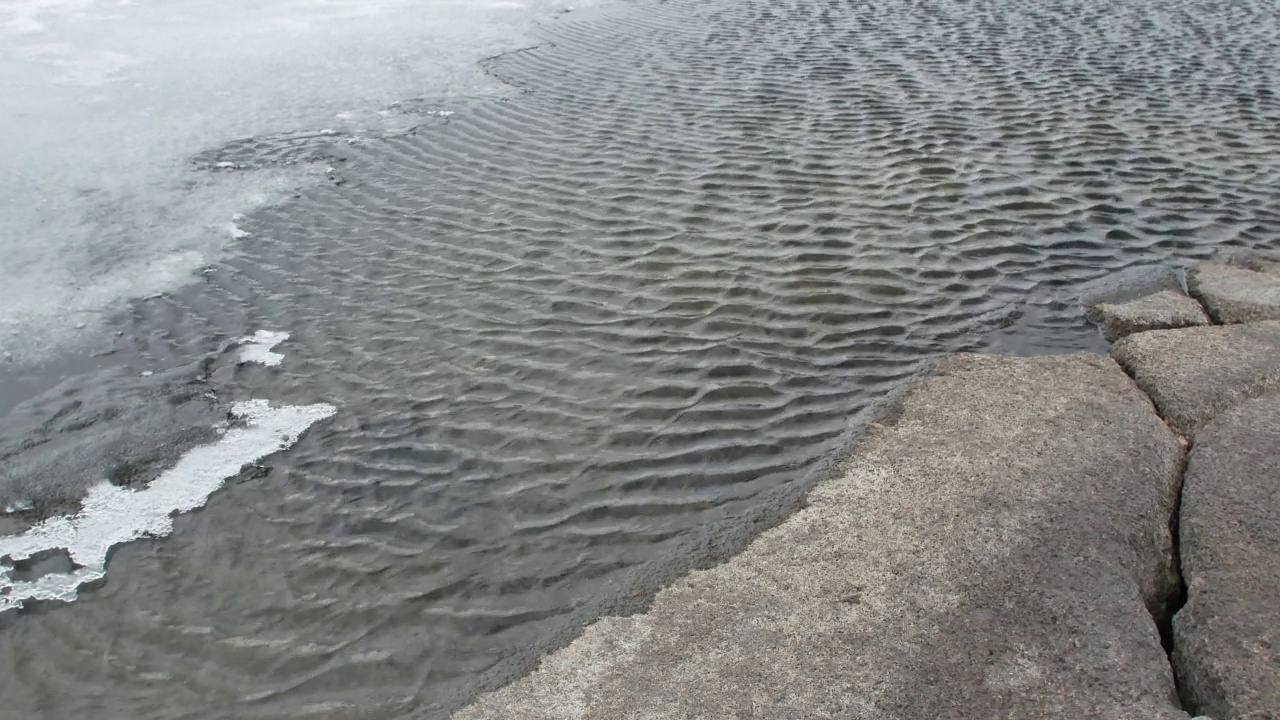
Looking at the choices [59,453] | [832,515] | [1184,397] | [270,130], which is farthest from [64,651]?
[270,130]

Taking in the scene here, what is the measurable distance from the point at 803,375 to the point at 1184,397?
1.99 m

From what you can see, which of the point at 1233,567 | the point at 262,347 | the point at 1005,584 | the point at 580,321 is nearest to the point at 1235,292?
the point at 1233,567

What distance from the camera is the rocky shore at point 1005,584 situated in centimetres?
339

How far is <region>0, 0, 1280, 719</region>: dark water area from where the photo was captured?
14.2 feet

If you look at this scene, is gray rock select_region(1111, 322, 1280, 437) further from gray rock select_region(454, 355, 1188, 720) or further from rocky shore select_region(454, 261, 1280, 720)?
gray rock select_region(454, 355, 1188, 720)

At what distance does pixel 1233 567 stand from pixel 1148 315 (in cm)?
275

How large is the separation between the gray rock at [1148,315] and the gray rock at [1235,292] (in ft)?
0.37

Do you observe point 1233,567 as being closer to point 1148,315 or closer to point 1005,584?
point 1005,584

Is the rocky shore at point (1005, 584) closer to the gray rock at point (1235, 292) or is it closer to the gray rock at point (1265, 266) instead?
the gray rock at point (1235, 292)

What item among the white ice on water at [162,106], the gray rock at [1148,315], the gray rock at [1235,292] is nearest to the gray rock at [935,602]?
the gray rock at [1148,315]

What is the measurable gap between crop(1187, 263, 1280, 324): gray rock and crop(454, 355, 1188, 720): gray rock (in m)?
1.57

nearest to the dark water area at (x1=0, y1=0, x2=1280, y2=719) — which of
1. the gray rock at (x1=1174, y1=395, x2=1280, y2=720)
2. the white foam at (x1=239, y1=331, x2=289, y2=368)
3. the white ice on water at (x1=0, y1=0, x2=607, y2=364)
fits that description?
the white foam at (x1=239, y1=331, x2=289, y2=368)

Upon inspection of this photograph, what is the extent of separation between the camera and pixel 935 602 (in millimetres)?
3809

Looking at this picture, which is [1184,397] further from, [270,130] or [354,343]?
[270,130]
